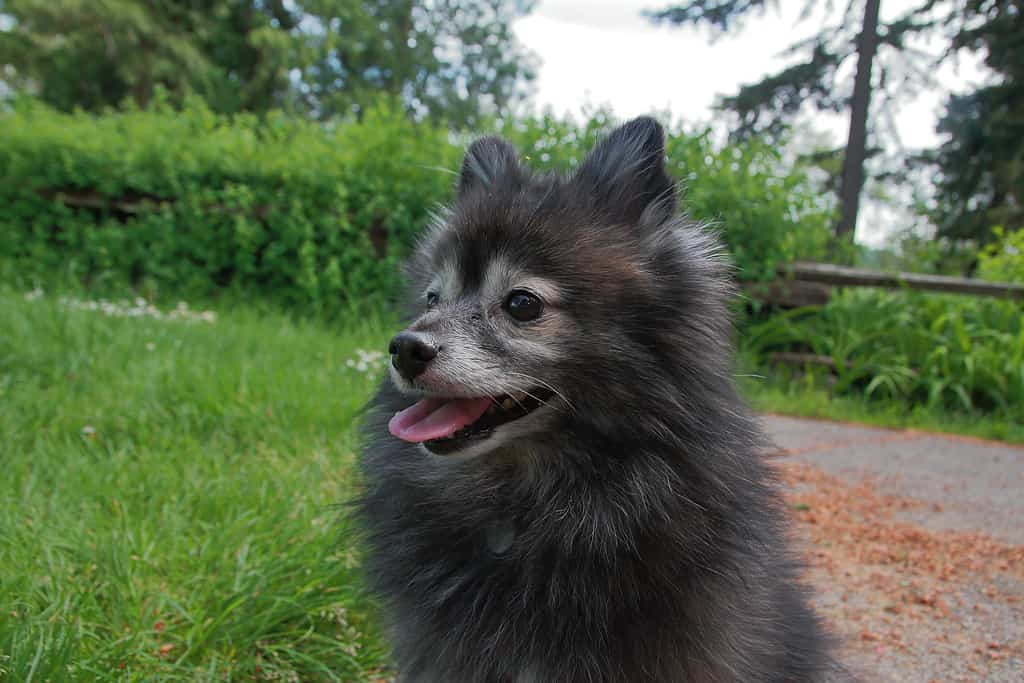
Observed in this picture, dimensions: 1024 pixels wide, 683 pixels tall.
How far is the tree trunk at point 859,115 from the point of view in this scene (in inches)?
409

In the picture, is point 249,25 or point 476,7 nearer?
point 249,25

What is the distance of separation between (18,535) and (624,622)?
210cm

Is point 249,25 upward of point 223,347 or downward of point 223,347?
upward

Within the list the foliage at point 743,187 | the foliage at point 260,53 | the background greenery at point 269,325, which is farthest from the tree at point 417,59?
the foliage at point 743,187

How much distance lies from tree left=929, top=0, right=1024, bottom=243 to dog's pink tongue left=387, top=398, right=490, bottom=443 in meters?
14.7

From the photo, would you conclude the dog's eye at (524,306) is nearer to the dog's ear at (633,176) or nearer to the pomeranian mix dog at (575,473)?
the pomeranian mix dog at (575,473)

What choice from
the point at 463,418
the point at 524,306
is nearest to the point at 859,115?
the point at 524,306

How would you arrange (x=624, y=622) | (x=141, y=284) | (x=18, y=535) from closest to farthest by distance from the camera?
(x=624, y=622)
(x=18, y=535)
(x=141, y=284)

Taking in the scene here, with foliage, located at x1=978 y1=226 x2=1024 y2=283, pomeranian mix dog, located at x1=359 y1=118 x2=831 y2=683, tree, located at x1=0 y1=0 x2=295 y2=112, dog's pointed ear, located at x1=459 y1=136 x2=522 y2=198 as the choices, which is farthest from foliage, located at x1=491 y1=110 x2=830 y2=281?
tree, located at x1=0 y1=0 x2=295 y2=112

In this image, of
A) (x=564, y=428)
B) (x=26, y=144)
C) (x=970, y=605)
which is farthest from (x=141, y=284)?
(x=970, y=605)

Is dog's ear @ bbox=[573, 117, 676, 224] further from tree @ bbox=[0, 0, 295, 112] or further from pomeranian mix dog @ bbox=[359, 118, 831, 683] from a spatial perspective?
tree @ bbox=[0, 0, 295, 112]

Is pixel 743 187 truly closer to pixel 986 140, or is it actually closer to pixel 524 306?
pixel 524 306

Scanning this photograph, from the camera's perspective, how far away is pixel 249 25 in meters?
21.1

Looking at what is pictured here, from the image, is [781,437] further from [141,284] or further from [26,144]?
[26,144]
